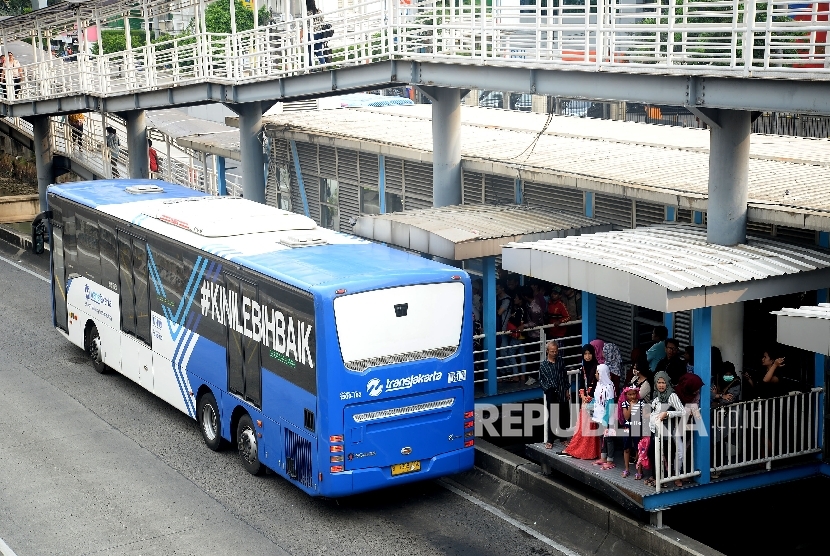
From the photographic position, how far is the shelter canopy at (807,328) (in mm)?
10156

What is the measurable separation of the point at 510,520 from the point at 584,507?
2.96 ft

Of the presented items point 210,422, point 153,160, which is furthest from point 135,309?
point 153,160

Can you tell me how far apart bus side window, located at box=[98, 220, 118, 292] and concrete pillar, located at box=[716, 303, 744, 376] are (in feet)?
29.9

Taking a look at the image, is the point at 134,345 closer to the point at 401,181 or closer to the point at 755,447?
the point at 401,181

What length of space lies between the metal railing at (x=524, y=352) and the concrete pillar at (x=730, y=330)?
2310 millimetres

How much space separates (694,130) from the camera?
22.0 meters

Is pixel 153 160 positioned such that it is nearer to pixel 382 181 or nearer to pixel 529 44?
pixel 382 181

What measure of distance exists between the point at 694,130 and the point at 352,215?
22.6 ft

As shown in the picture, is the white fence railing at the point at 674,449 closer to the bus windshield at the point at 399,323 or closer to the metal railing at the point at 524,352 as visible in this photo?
the bus windshield at the point at 399,323

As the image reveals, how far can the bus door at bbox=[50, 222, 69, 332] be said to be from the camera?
20.7 meters

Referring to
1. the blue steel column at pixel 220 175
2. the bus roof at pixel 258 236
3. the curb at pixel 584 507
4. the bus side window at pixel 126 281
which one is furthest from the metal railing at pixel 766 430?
the blue steel column at pixel 220 175

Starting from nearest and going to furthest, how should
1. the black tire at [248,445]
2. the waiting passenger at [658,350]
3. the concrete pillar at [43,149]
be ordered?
the waiting passenger at [658,350], the black tire at [248,445], the concrete pillar at [43,149]

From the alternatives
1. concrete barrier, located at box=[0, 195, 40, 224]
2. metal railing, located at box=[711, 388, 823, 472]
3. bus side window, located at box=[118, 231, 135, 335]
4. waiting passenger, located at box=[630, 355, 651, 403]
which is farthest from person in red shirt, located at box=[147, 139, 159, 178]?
metal railing, located at box=[711, 388, 823, 472]

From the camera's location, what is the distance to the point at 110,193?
65.7ft
